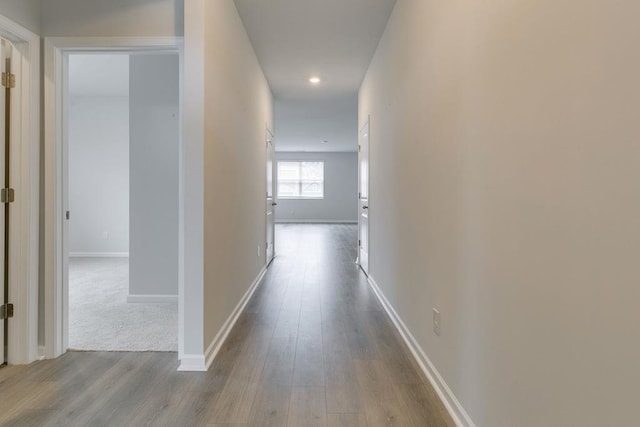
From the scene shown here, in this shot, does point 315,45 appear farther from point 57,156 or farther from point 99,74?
point 99,74

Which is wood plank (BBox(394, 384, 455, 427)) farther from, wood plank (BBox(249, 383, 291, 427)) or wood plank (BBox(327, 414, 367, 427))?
wood plank (BBox(249, 383, 291, 427))

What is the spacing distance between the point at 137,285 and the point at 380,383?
2.57m

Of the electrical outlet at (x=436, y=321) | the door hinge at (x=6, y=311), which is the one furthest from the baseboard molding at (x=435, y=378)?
the door hinge at (x=6, y=311)

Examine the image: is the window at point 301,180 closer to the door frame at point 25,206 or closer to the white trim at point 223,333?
the white trim at point 223,333

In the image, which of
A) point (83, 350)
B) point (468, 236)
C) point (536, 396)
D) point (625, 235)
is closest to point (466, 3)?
point (468, 236)

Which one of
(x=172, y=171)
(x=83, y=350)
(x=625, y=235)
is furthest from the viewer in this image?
(x=172, y=171)

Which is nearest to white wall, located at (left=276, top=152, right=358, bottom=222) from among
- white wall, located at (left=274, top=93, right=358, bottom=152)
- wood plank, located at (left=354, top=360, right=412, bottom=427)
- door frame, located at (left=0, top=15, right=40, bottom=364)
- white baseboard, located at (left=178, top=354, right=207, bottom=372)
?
white wall, located at (left=274, top=93, right=358, bottom=152)

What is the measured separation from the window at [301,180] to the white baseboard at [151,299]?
958 centimetres

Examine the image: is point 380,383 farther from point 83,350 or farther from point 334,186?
point 334,186

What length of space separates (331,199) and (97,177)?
26.5 ft

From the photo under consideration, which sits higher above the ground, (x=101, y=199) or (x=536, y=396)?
(x=101, y=199)

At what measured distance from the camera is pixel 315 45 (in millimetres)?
3668

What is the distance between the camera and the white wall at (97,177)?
5.98 metres

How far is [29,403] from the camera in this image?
172 cm
